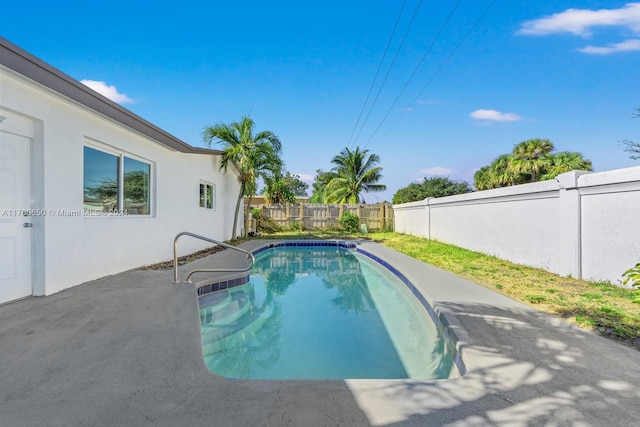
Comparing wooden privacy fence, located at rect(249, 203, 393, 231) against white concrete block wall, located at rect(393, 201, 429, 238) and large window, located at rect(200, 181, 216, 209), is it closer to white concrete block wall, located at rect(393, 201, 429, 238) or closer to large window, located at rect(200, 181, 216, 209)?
white concrete block wall, located at rect(393, 201, 429, 238)

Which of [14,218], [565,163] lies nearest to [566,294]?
[14,218]

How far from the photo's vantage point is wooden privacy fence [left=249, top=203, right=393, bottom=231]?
1833 cm

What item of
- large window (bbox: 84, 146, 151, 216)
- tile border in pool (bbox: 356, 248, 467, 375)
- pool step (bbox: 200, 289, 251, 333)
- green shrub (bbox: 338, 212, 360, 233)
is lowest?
pool step (bbox: 200, 289, 251, 333)

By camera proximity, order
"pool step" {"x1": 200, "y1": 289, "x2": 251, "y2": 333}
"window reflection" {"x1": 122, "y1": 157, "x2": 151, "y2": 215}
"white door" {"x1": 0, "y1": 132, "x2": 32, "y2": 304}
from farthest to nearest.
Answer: "window reflection" {"x1": 122, "y1": 157, "x2": 151, "y2": 215} → "pool step" {"x1": 200, "y1": 289, "x2": 251, "y2": 333} → "white door" {"x1": 0, "y1": 132, "x2": 32, "y2": 304}

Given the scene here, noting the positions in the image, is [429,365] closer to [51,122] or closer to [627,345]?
[627,345]

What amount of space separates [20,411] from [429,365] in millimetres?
3358

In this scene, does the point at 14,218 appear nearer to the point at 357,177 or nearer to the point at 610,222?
the point at 610,222

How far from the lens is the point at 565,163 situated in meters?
18.2

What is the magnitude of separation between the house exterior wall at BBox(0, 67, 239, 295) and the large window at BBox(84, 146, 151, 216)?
6.8 inches

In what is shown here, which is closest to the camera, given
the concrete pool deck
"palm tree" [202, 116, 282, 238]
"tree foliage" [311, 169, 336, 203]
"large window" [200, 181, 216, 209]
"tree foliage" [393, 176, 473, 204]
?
the concrete pool deck

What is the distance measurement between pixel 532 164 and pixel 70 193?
22419mm

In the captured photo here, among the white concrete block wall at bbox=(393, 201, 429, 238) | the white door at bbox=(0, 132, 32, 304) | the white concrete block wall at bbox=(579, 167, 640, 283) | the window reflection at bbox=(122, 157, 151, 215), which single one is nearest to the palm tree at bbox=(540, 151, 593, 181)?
the white concrete block wall at bbox=(393, 201, 429, 238)

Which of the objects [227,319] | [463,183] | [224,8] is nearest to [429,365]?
[227,319]

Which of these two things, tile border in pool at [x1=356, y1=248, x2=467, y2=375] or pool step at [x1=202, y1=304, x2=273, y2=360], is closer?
tile border in pool at [x1=356, y1=248, x2=467, y2=375]
